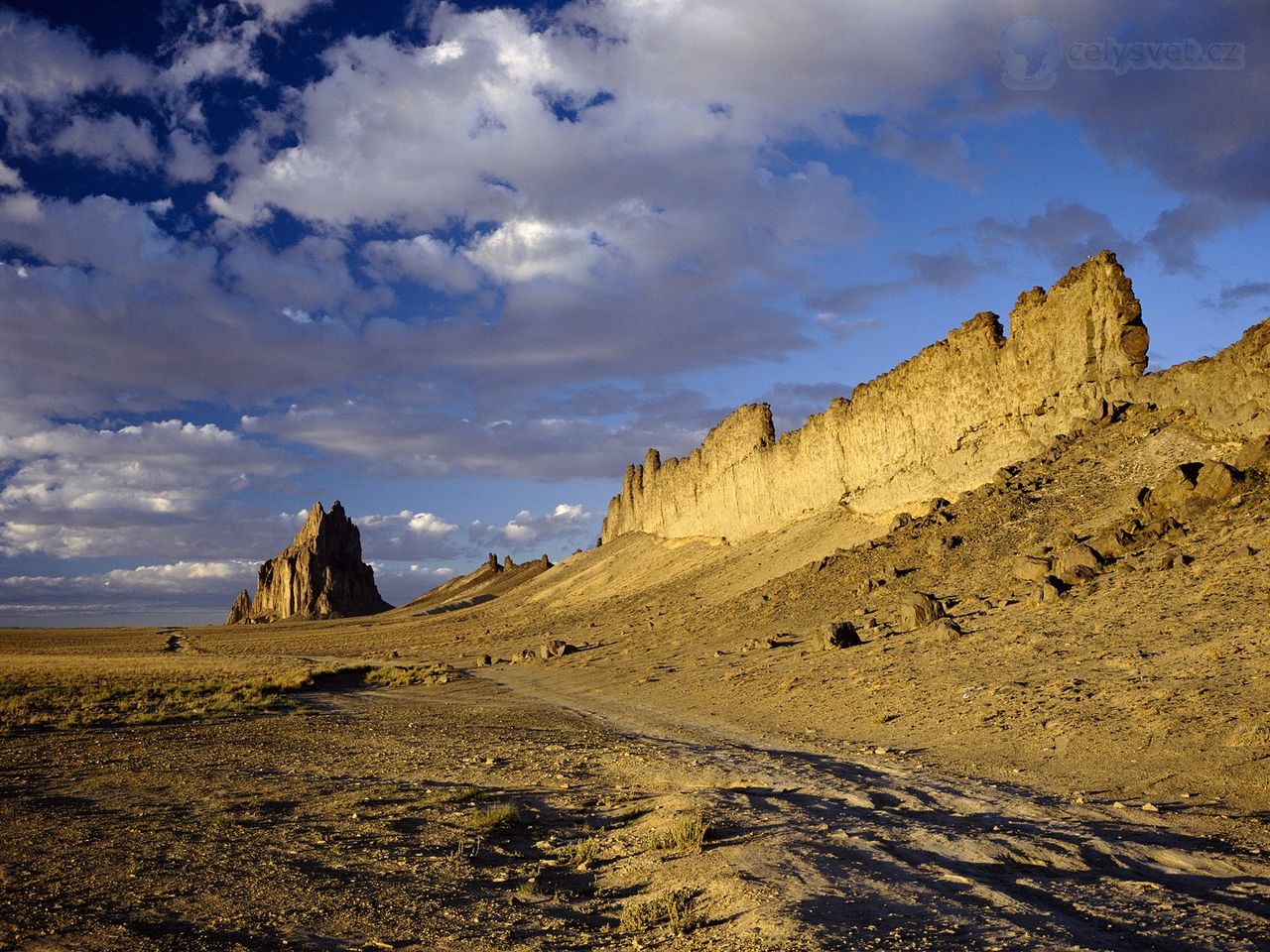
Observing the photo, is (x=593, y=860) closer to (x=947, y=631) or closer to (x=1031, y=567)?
(x=947, y=631)

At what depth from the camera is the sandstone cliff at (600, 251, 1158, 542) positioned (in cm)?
2700

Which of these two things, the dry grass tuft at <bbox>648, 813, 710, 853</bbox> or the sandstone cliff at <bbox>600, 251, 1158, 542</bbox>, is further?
the sandstone cliff at <bbox>600, 251, 1158, 542</bbox>

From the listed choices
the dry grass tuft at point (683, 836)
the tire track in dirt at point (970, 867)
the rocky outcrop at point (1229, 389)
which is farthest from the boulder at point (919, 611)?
the dry grass tuft at point (683, 836)

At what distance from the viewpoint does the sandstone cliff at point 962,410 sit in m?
27.0

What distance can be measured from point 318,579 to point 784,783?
11232 centimetres

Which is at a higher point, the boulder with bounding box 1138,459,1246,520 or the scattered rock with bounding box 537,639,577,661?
the boulder with bounding box 1138,459,1246,520

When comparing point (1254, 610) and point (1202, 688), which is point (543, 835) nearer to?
point (1202, 688)

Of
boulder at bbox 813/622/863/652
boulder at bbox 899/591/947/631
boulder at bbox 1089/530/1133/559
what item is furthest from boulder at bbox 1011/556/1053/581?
boulder at bbox 813/622/863/652

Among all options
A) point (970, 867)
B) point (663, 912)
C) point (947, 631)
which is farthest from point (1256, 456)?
point (663, 912)

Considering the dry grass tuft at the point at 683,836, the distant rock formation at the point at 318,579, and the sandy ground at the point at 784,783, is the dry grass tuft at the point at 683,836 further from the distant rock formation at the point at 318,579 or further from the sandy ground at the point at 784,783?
the distant rock formation at the point at 318,579

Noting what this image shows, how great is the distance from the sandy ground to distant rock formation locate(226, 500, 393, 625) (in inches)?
3488

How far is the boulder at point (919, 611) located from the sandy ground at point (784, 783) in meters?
0.27

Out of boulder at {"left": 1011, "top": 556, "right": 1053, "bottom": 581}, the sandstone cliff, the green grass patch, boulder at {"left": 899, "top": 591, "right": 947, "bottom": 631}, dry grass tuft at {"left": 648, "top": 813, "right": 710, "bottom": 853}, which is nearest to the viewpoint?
dry grass tuft at {"left": 648, "top": 813, "right": 710, "bottom": 853}

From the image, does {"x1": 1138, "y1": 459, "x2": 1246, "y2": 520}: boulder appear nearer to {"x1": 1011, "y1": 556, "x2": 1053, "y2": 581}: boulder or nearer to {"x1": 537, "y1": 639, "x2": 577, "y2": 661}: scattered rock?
{"x1": 1011, "y1": 556, "x2": 1053, "y2": 581}: boulder
